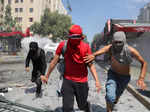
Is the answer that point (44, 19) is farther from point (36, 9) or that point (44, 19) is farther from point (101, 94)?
point (101, 94)

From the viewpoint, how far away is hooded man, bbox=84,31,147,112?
3340mm

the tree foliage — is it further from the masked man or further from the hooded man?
the hooded man

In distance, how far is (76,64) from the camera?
3.13m

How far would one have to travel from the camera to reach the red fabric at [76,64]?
10.2 feet

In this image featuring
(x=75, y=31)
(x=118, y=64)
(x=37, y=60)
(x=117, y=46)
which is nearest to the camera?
(x=75, y=31)

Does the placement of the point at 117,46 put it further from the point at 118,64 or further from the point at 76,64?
the point at 76,64

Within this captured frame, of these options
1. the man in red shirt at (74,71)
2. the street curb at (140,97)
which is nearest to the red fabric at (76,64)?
the man in red shirt at (74,71)

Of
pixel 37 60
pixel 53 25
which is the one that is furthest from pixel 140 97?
pixel 53 25

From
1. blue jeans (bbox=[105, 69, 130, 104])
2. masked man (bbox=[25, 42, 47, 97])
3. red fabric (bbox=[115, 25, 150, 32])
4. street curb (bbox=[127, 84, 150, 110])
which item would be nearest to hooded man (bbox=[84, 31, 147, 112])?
blue jeans (bbox=[105, 69, 130, 104])

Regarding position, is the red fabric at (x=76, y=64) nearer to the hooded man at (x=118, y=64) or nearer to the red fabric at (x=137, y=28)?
the hooded man at (x=118, y=64)

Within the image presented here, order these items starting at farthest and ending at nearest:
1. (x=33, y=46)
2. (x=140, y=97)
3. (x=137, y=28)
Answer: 1. (x=137, y=28)
2. (x=140, y=97)
3. (x=33, y=46)

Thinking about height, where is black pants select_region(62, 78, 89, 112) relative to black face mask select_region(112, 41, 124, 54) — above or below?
below

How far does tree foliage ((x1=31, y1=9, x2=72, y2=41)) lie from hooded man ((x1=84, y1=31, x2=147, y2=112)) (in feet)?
136

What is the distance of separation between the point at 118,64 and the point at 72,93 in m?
1.02
